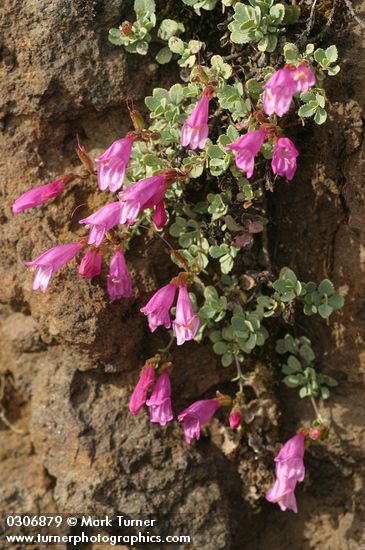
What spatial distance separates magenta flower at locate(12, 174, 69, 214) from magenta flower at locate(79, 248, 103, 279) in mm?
357

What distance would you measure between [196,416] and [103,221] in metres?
1.13

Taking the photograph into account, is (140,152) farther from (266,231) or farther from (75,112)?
(266,231)

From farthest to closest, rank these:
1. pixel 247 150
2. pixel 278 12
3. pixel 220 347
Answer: pixel 220 347 < pixel 278 12 < pixel 247 150

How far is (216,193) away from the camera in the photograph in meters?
3.47

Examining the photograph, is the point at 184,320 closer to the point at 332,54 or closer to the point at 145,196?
the point at 145,196

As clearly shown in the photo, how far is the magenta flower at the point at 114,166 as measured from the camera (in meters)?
3.04

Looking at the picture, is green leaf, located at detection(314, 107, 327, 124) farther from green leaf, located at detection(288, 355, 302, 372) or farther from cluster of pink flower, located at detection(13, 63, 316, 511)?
green leaf, located at detection(288, 355, 302, 372)

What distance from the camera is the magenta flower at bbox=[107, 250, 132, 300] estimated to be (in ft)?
10.6

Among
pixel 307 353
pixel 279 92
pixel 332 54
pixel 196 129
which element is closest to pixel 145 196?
pixel 196 129

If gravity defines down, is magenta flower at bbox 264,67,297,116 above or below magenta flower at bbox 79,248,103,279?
above

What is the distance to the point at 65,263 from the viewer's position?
329 centimetres

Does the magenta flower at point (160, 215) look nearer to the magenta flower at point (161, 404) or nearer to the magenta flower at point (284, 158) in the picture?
the magenta flower at point (284, 158)

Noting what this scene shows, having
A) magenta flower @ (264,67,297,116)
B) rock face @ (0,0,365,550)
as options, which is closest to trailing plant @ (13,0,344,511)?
magenta flower @ (264,67,297,116)

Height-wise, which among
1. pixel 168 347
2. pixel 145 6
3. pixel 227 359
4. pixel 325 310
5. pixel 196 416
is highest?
pixel 145 6
